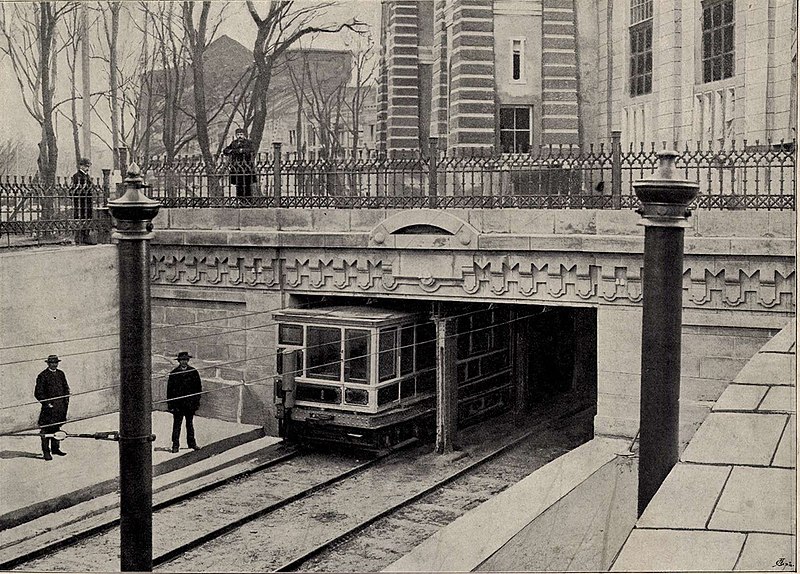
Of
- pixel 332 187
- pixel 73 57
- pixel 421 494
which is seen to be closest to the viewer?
pixel 73 57

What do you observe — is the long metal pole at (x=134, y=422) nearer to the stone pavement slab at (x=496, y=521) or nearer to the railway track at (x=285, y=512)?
the stone pavement slab at (x=496, y=521)

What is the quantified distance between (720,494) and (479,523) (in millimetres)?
4154

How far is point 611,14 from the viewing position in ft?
67.8

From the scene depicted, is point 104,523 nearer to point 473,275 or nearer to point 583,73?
point 473,275

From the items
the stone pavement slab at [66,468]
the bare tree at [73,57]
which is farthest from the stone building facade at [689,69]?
the stone pavement slab at [66,468]

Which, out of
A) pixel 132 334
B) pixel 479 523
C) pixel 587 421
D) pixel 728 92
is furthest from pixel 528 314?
pixel 132 334

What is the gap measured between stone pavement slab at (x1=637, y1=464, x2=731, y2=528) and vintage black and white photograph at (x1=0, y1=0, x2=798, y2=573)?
2.91 metres

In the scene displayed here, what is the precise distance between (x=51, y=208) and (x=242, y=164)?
2.79m

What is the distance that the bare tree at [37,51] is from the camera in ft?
29.3

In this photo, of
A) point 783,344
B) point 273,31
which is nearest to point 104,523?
point 783,344

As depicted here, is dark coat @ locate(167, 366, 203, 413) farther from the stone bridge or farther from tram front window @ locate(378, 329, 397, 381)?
tram front window @ locate(378, 329, 397, 381)

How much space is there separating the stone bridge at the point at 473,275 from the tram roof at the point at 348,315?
10.4 inches

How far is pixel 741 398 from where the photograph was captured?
4707 mm

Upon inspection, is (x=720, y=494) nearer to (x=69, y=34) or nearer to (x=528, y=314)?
(x=69, y=34)
